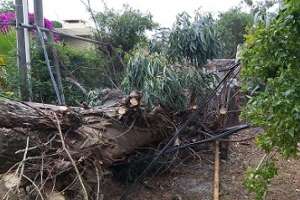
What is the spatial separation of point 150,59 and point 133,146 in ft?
4.00

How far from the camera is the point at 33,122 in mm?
3334

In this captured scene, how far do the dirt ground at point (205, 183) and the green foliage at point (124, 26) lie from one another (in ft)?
12.8

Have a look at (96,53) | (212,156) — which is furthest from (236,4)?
(212,156)

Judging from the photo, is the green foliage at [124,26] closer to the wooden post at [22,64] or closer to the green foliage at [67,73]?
the green foliage at [67,73]

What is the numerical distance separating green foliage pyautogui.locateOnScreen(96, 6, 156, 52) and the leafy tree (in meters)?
5.70

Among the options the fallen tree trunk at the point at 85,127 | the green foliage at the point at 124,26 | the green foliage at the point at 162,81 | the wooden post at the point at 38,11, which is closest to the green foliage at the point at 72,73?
the wooden post at the point at 38,11

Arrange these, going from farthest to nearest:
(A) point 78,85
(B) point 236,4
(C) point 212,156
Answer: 1. (B) point 236,4
2. (A) point 78,85
3. (C) point 212,156

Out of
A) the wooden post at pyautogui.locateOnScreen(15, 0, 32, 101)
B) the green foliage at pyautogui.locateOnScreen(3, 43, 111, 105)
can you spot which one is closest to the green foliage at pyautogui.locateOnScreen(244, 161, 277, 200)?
the green foliage at pyautogui.locateOnScreen(3, 43, 111, 105)

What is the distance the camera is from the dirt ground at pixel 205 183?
4.47m

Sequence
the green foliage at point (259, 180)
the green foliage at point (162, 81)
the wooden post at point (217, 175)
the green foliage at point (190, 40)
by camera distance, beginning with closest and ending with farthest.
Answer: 1. the green foliage at point (259, 180)
2. the wooden post at point (217, 175)
3. the green foliage at point (162, 81)
4. the green foliage at point (190, 40)

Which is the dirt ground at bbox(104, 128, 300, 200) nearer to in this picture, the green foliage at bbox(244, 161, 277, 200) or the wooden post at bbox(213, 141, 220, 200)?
the wooden post at bbox(213, 141, 220, 200)

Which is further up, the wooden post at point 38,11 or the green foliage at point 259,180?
the wooden post at point 38,11

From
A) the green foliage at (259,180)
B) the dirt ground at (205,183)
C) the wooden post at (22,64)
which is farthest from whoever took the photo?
the wooden post at (22,64)

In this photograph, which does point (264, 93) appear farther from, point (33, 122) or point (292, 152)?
point (33, 122)
